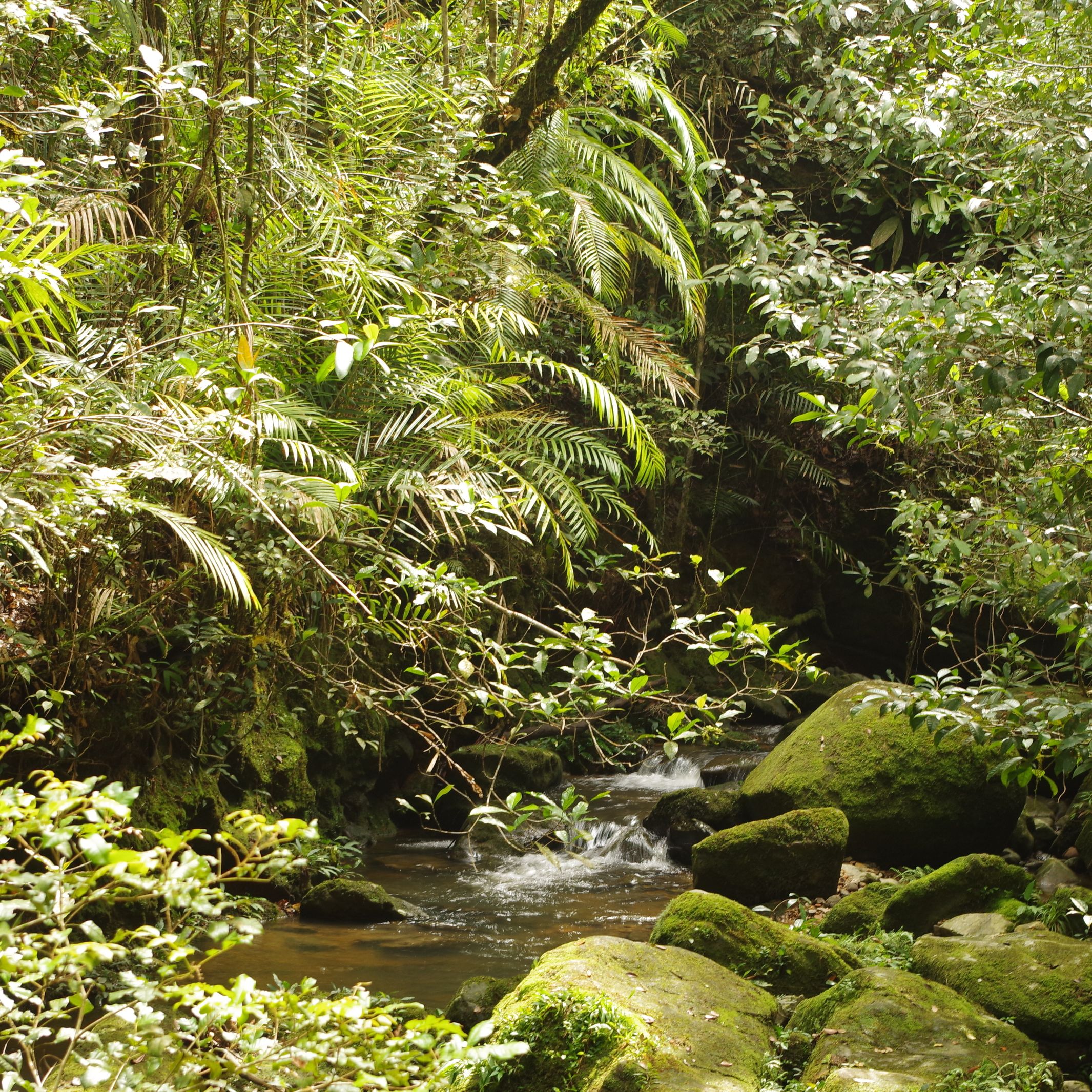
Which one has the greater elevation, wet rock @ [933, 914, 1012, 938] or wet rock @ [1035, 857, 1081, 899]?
wet rock @ [933, 914, 1012, 938]

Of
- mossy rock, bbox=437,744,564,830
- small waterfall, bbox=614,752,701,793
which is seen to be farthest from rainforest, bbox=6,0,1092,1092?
small waterfall, bbox=614,752,701,793

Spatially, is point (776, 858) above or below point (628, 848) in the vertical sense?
above

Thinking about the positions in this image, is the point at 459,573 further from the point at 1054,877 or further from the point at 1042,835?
the point at 1042,835

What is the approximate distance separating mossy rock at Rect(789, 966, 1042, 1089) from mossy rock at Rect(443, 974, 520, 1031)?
1.18 m

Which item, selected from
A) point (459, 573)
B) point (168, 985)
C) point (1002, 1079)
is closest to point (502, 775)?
point (459, 573)

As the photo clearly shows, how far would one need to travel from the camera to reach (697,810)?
7.33m

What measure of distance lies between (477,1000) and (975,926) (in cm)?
234

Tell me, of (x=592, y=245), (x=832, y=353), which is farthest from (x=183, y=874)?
(x=592, y=245)

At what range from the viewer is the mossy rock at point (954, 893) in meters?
4.98

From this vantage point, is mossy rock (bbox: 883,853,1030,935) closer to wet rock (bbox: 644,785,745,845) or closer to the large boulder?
the large boulder

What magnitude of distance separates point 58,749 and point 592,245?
447 cm

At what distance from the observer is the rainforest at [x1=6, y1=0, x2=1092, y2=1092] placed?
2582 millimetres

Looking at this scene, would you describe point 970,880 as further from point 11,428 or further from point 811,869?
point 11,428

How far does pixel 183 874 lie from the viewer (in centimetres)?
130
